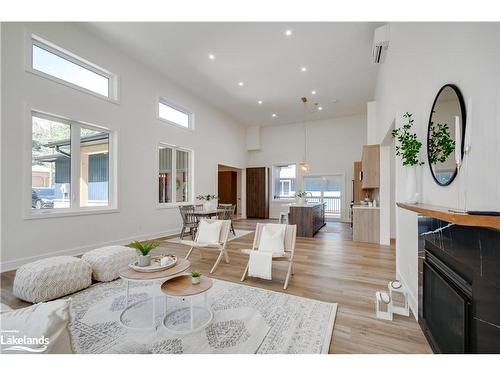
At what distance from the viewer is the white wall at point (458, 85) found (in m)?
1.29

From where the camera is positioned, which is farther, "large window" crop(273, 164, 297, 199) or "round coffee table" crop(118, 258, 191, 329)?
"large window" crop(273, 164, 297, 199)

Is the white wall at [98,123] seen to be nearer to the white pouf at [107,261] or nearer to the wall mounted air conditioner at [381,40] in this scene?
the white pouf at [107,261]

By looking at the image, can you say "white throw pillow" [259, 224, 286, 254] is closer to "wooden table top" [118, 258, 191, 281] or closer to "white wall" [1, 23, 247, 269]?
"wooden table top" [118, 258, 191, 281]

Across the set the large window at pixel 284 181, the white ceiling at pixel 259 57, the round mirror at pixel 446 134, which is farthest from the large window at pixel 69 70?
the large window at pixel 284 181

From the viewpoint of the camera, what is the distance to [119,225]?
4.93 m

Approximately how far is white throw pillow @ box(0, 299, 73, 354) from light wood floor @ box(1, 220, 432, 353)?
1.78 metres

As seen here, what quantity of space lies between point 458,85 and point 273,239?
252 centimetres

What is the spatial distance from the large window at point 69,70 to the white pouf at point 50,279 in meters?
3.11

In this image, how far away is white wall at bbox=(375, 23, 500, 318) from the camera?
1291 mm

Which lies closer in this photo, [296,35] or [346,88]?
[296,35]

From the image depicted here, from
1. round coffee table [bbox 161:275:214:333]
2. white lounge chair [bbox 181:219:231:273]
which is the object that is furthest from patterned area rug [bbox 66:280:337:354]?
white lounge chair [bbox 181:219:231:273]

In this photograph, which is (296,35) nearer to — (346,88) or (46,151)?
(346,88)
